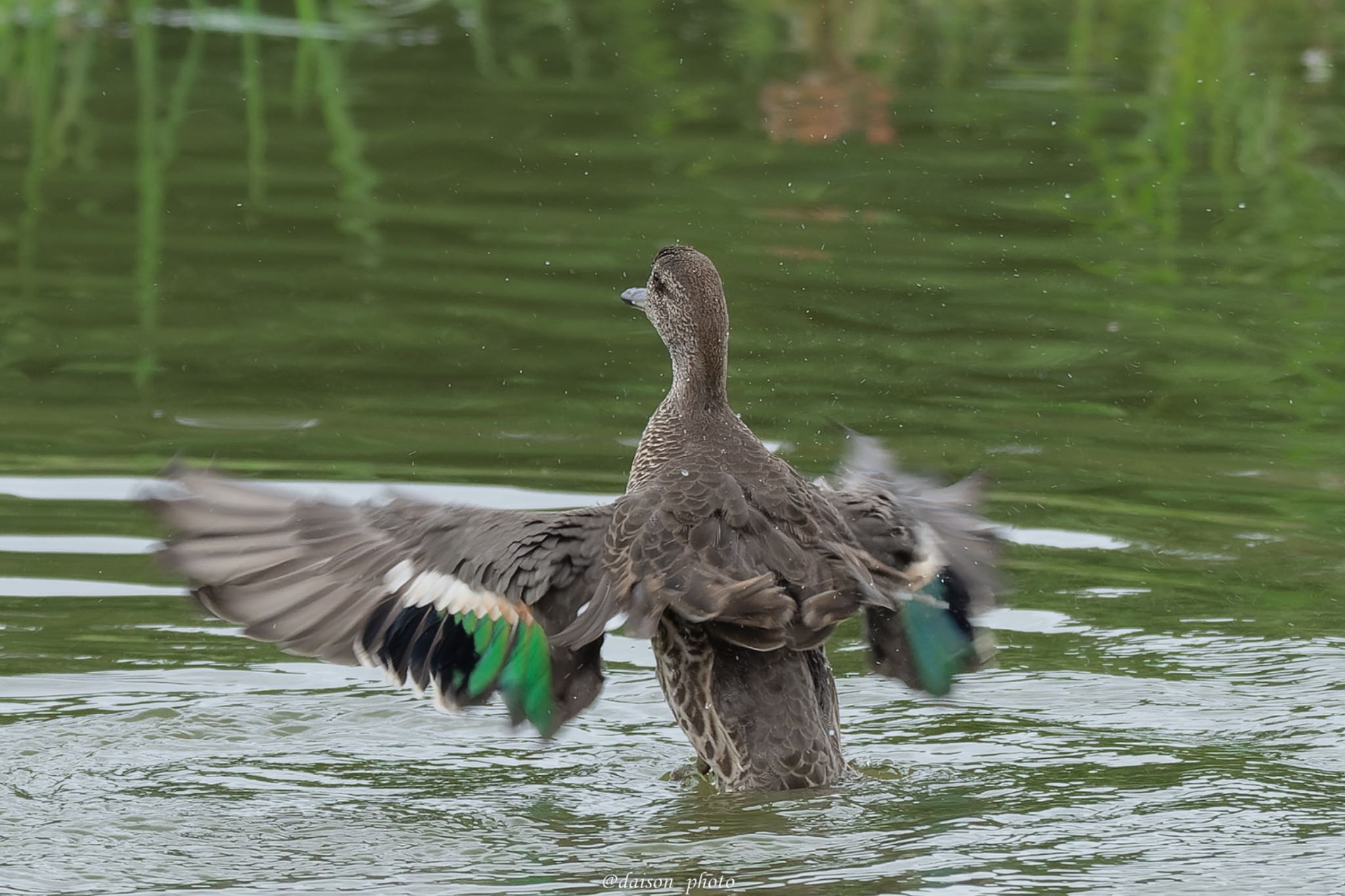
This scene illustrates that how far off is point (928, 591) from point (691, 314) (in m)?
1.28

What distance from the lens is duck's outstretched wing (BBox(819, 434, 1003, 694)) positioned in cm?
740

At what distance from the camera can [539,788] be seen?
7.16 meters

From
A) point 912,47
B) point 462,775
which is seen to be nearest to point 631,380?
point 462,775

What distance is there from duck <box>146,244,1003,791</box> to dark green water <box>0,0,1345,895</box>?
283 mm

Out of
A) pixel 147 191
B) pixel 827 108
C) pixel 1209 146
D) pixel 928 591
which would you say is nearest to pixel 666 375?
pixel 928 591

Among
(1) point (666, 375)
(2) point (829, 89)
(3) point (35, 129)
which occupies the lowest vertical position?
(1) point (666, 375)

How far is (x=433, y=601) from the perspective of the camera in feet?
22.7

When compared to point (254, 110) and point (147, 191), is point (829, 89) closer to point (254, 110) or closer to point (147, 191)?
point (254, 110)

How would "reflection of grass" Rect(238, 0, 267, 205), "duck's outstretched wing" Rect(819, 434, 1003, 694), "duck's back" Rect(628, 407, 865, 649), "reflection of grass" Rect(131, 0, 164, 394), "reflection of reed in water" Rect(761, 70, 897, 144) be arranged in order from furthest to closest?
1. "reflection of reed in water" Rect(761, 70, 897, 144)
2. "reflection of grass" Rect(238, 0, 267, 205)
3. "reflection of grass" Rect(131, 0, 164, 394)
4. "duck's outstretched wing" Rect(819, 434, 1003, 694)
5. "duck's back" Rect(628, 407, 865, 649)

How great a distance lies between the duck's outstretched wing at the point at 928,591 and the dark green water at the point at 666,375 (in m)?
0.29

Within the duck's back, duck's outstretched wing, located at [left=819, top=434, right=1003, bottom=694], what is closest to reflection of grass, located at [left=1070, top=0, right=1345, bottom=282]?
duck's outstretched wing, located at [left=819, top=434, right=1003, bottom=694]

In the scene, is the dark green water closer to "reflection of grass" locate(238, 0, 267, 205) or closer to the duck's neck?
"reflection of grass" locate(238, 0, 267, 205)

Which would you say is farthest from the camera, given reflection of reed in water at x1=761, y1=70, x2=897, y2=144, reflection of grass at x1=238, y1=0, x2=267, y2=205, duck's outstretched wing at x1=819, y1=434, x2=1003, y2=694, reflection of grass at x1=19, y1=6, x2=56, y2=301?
reflection of reed in water at x1=761, y1=70, x2=897, y2=144

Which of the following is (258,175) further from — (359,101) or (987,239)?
(987,239)
